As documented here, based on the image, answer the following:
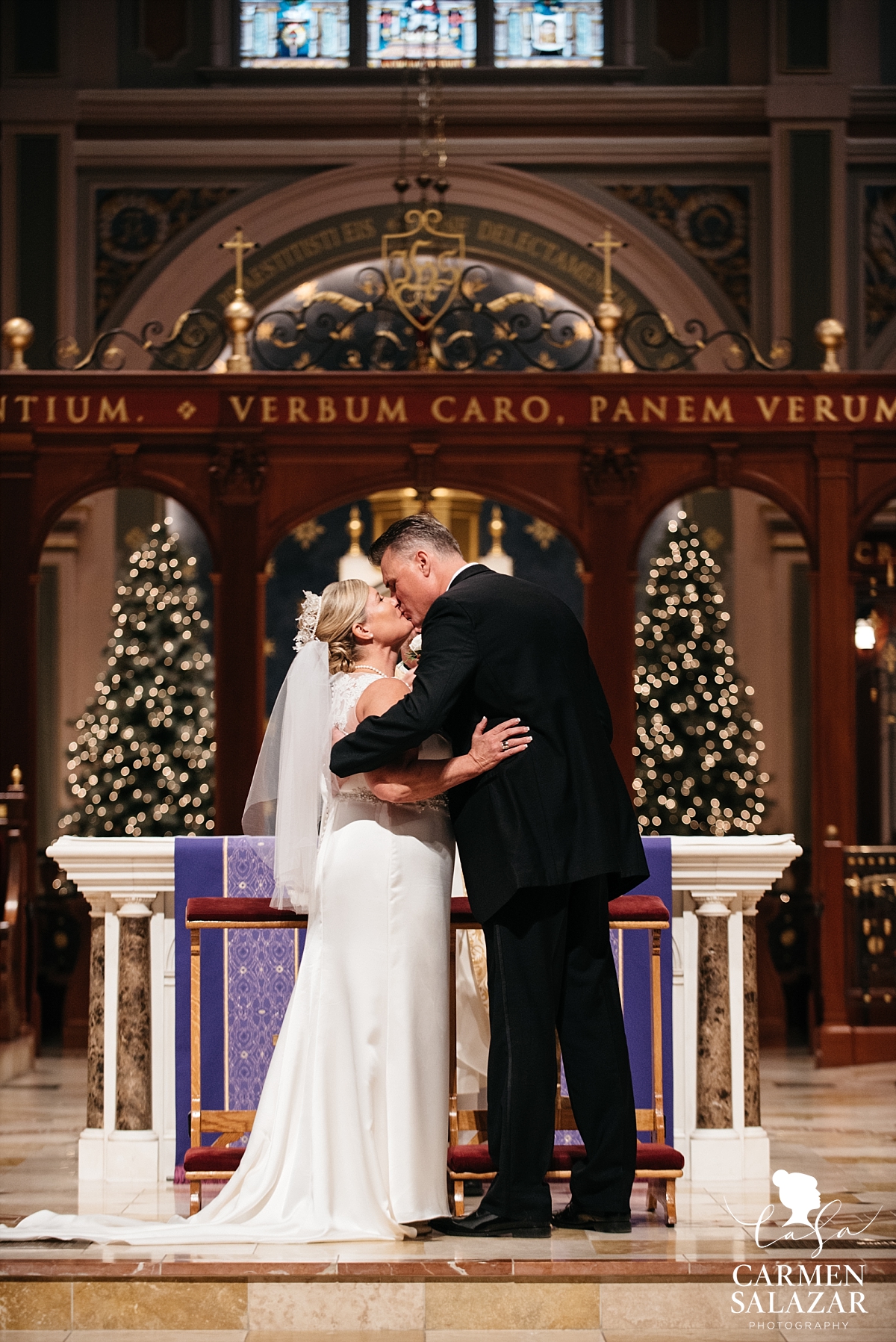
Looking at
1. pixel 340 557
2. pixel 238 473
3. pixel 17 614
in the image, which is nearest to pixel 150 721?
pixel 17 614

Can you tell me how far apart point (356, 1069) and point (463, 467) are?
5.10 metres

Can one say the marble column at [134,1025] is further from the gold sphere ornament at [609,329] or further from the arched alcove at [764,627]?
the arched alcove at [764,627]

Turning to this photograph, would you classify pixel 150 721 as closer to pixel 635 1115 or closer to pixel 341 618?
pixel 341 618

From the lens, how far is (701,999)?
5.70 meters

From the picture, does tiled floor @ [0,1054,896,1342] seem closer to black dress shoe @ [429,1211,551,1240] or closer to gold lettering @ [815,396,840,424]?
black dress shoe @ [429,1211,551,1240]

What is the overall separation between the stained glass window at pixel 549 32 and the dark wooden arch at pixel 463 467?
501 cm

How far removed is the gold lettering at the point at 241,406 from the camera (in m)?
9.04

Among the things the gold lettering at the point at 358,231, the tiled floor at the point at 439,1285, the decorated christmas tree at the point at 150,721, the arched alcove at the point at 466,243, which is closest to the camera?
the tiled floor at the point at 439,1285

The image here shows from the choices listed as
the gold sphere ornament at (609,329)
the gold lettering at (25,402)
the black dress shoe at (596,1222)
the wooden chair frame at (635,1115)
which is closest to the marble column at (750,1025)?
the wooden chair frame at (635,1115)

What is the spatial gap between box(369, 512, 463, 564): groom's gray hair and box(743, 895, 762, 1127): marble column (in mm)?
1744

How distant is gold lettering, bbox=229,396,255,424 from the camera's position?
356 inches

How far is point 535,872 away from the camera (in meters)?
4.41

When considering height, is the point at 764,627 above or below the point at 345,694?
above

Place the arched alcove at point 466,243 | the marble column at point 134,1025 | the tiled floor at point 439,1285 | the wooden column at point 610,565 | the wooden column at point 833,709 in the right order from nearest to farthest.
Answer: the tiled floor at point 439,1285, the marble column at point 134,1025, the wooden column at point 833,709, the wooden column at point 610,565, the arched alcove at point 466,243
